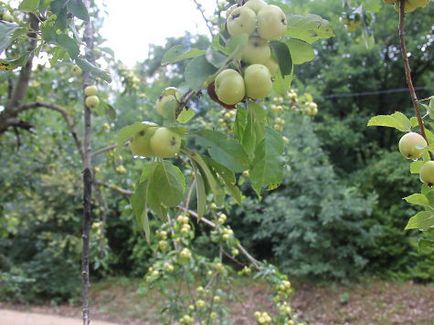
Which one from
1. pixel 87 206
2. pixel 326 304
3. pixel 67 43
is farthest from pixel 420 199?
pixel 326 304

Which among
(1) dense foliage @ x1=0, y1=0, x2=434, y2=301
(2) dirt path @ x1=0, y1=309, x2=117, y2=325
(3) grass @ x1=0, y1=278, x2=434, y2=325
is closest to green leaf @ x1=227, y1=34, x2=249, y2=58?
(1) dense foliage @ x1=0, y1=0, x2=434, y2=301

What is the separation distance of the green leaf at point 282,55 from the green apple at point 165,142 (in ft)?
0.59

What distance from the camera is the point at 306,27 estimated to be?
74cm

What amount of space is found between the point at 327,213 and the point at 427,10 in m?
4.86

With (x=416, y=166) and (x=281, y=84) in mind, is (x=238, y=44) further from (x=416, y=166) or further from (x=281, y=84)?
(x=416, y=166)

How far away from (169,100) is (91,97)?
1385 mm

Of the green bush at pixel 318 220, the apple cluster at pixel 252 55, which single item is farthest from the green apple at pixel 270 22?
the green bush at pixel 318 220

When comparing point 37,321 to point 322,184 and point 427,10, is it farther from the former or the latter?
point 427,10

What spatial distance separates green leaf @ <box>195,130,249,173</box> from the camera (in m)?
0.66

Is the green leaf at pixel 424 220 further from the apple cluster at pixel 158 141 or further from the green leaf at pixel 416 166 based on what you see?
the apple cluster at pixel 158 141

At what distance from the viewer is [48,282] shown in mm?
8586

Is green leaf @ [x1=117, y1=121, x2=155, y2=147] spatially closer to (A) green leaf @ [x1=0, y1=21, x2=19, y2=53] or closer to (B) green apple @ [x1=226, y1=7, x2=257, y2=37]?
(B) green apple @ [x1=226, y1=7, x2=257, y2=37]

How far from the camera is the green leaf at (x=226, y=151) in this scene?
66cm

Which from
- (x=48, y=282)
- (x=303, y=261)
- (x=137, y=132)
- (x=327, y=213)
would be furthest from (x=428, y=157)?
(x=48, y=282)
